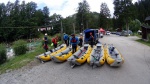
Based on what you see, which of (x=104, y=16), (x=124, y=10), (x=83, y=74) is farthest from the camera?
(x=104, y=16)

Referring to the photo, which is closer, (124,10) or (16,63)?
(16,63)

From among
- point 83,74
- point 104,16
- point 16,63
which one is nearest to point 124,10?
point 104,16

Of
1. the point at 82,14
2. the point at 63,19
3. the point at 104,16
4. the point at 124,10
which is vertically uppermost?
the point at 124,10

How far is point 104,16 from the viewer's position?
232 ft

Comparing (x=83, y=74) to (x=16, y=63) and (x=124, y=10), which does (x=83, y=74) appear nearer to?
(x=16, y=63)

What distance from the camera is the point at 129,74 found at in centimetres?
1060

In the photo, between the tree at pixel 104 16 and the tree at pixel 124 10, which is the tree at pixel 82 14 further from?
the tree at pixel 124 10

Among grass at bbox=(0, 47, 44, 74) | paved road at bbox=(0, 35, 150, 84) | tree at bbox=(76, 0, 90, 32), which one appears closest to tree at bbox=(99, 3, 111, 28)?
tree at bbox=(76, 0, 90, 32)

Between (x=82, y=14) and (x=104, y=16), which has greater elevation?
(x=82, y=14)

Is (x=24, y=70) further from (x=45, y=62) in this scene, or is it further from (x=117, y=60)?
(x=117, y=60)

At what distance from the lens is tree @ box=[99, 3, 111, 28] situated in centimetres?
7019

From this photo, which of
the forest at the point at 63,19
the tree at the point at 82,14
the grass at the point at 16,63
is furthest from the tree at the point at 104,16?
the grass at the point at 16,63

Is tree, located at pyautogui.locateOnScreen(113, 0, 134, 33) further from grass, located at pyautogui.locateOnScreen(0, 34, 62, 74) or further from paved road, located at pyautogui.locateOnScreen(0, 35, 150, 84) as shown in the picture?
paved road, located at pyautogui.locateOnScreen(0, 35, 150, 84)

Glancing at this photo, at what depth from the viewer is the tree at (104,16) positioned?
7019 centimetres
